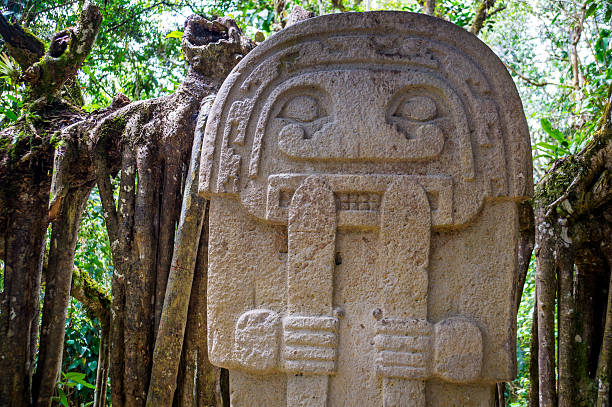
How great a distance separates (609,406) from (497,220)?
1.37 m

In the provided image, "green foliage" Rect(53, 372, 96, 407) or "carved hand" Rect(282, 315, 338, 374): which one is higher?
"carved hand" Rect(282, 315, 338, 374)

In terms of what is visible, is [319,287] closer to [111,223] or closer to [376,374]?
[376,374]

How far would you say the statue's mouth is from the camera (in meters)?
2.49

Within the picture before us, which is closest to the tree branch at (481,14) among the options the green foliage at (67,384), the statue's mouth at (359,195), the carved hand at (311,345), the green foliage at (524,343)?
the green foliage at (524,343)

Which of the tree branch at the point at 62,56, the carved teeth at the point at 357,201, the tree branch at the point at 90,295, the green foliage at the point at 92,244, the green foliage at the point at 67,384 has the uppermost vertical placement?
the tree branch at the point at 62,56

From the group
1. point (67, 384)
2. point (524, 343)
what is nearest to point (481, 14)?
Result: point (524, 343)

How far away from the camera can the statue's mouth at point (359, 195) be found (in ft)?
8.16

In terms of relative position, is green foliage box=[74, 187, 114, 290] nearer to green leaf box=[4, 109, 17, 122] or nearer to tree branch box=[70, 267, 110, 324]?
tree branch box=[70, 267, 110, 324]

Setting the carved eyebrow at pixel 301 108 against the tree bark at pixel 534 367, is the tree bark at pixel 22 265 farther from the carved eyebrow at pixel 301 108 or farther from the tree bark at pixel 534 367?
the tree bark at pixel 534 367

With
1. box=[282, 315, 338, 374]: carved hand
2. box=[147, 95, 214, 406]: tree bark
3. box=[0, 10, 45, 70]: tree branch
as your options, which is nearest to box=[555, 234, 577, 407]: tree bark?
box=[282, 315, 338, 374]: carved hand

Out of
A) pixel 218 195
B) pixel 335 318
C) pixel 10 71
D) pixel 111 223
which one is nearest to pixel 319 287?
pixel 335 318

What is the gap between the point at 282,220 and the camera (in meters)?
2.56

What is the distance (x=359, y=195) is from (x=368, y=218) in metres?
0.11

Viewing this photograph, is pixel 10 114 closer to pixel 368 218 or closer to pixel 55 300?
pixel 55 300
